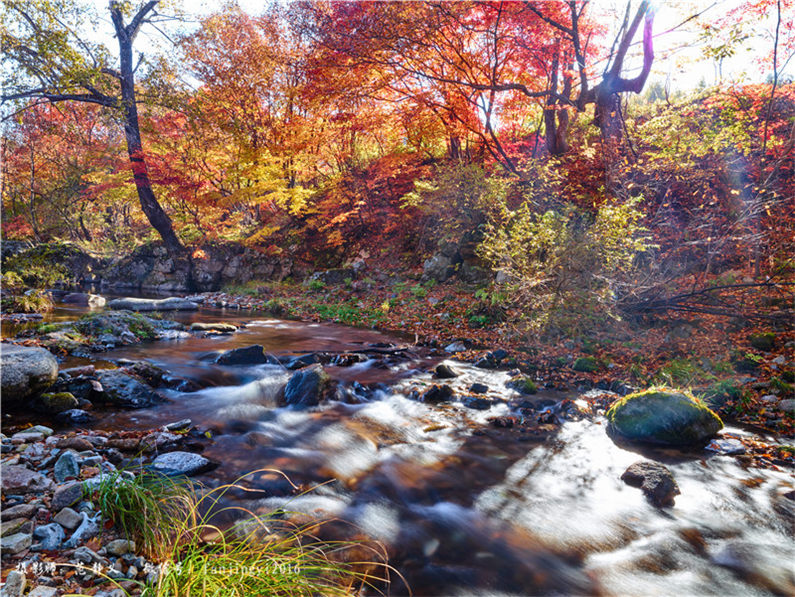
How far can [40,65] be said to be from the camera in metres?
10.5

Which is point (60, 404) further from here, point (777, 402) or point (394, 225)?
point (394, 225)

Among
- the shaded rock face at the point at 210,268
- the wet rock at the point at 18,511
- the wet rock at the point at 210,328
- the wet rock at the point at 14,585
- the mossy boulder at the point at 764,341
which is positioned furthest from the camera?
the shaded rock face at the point at 210,268

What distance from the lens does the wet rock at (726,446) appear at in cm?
429

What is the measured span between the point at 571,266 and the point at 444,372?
9.64ft

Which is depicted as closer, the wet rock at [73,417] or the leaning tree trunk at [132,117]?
the wet rock at [73,417]

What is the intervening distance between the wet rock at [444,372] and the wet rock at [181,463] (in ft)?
12.7

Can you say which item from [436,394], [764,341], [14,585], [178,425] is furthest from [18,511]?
[764,341]

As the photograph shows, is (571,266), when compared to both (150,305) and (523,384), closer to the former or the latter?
(523,384)

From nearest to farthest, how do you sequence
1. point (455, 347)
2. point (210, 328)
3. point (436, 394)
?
point (436, 394)
point (455, 347)
point (210, 328)

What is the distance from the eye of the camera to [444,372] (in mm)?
6660

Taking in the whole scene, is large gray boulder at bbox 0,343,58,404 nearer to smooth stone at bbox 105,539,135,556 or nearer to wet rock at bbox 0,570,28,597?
smooth stone at bbox 105,539,135,556

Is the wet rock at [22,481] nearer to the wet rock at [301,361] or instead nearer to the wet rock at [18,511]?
the wet rock at [18,511]

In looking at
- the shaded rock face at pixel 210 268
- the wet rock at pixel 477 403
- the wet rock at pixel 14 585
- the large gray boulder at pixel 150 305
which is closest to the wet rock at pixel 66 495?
the wet rock at pixel 14 585

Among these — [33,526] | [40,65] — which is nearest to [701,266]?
[33,526]
